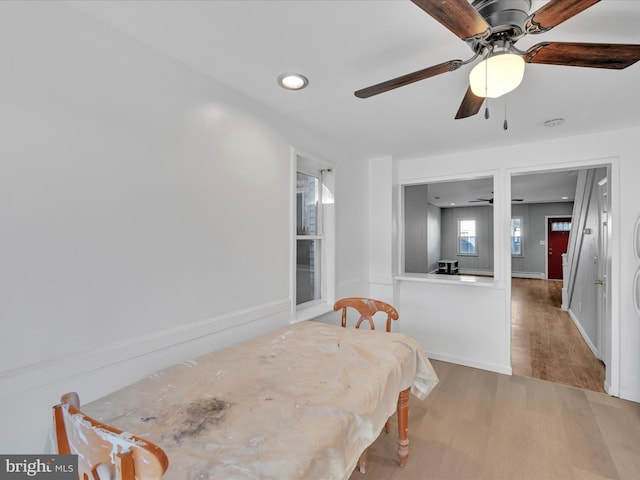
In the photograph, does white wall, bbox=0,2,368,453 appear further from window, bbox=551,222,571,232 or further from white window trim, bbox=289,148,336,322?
window, bbox=551,222,571,232

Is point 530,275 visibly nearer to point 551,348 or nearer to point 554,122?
point 551,348

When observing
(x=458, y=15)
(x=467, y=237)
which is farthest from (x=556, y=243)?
(x=458, y=15)

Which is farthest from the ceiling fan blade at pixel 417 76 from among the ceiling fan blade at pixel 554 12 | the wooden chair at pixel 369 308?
the wooden chair at pixel 369 308

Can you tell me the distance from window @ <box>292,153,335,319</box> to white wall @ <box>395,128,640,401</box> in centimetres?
122

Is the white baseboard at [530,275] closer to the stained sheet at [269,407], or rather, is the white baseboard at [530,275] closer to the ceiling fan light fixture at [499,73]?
the stained sheet at [269,407]

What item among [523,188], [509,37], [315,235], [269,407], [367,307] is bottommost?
[269,407]

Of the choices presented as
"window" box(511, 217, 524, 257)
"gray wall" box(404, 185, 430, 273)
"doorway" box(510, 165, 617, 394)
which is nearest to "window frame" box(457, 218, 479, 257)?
"window" box(511, 217, 524, 257)

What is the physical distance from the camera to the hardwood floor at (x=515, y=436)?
1.88m

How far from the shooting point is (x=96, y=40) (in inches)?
52.9

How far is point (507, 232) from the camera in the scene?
3.21 m

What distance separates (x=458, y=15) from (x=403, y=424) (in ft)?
6.73

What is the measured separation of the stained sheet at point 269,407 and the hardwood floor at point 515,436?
682 mm

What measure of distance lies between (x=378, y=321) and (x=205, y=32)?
3185mm

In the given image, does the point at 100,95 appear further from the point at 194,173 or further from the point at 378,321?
the point at 378,321
